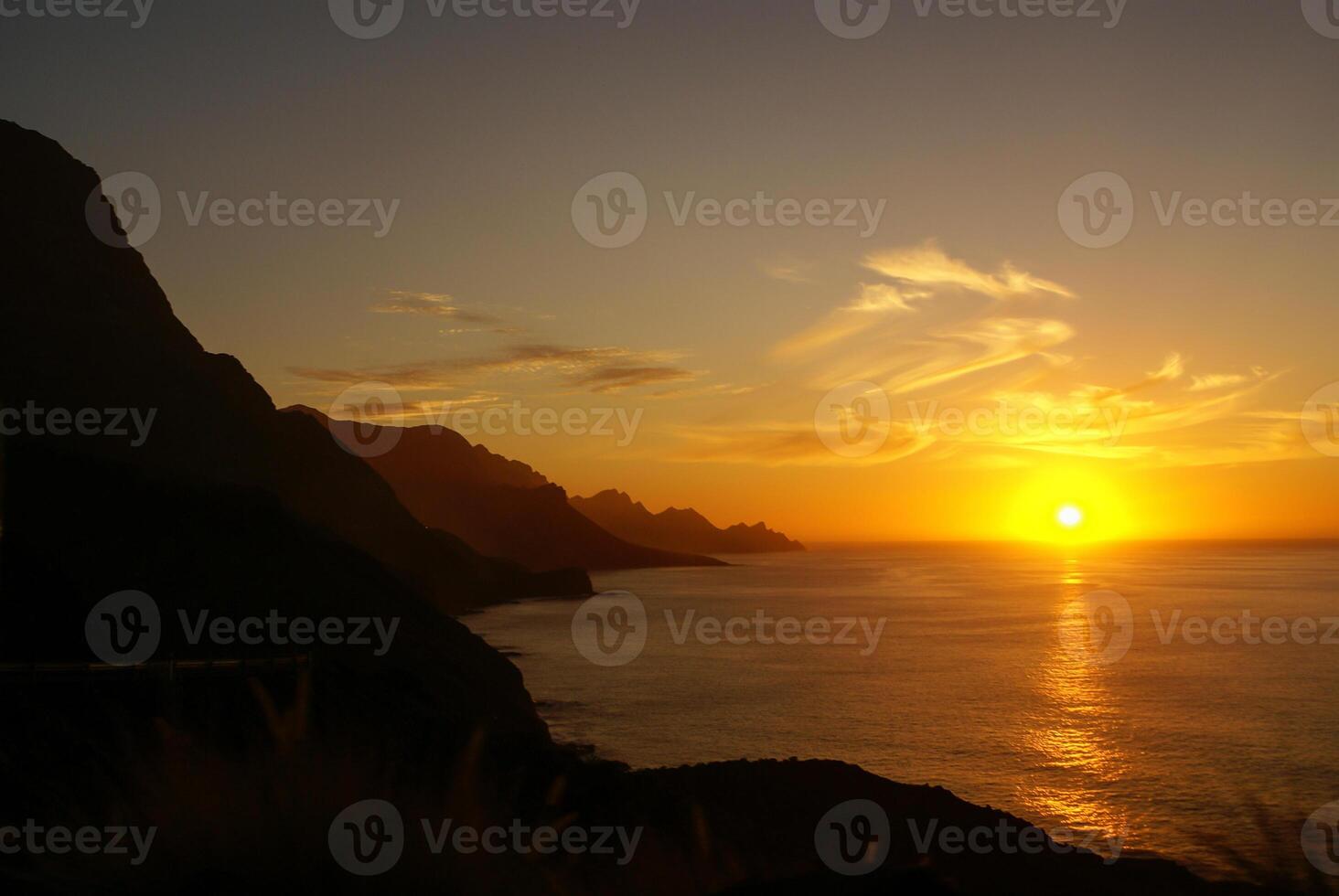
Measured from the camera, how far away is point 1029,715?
60594 millimetres

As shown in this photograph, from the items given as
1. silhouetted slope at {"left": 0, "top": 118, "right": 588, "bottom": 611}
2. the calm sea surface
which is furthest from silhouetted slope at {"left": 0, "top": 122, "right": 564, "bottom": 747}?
the calm sea surface

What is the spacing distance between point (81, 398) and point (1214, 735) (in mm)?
71004

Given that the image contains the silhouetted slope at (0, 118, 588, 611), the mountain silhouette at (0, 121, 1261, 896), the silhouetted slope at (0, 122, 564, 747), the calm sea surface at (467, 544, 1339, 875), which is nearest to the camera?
the mountain silhouette at (0, 121, 1261, 896)

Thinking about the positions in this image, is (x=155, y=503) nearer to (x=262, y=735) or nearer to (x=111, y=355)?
Result: (x=111, y=355)

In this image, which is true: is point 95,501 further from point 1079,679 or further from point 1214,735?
point 1079,679

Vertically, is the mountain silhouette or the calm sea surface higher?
the mountain silhouette

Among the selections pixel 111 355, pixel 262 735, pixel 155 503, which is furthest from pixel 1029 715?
pixel 111 355

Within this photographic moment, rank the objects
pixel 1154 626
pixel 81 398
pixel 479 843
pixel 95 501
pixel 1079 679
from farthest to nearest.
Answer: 1. pixel 1154 626
2. pixel 1079 679
3. pixel 81 398
4. pixel 95 501
5. pixel 479 843

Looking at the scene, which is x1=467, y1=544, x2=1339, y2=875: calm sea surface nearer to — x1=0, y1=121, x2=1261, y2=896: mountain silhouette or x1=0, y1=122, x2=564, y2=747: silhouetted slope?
x1=0, y1=121, x2=1261, y2=896: mountain silhouette

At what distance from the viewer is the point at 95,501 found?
45.4 m

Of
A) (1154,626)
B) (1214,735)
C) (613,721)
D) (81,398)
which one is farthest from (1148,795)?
(1154,626)

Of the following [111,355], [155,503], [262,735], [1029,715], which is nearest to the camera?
[262,735]

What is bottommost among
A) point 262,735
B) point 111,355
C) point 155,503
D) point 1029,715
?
point 1029,715

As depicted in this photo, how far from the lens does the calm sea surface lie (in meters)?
40.3
